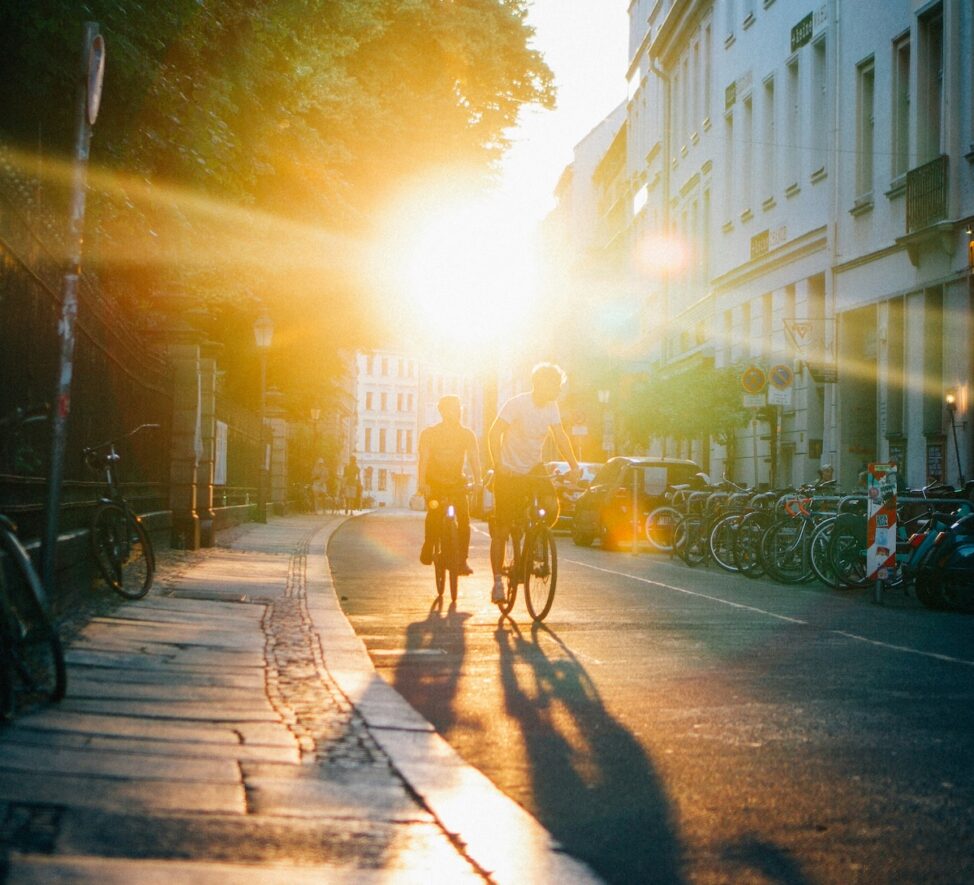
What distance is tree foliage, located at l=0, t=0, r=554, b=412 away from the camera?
35.7 feet

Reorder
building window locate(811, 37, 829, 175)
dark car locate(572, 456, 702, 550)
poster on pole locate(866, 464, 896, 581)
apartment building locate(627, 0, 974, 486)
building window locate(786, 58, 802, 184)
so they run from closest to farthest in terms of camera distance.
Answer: poster on pole locate(866, 464, 896, 581) < apartment building locate(627, 0, 974, 486) < dark car locate(572, 456, 702, 550) < building window locate(811, 37, 829, 175) < building window locate(786, 58, 802, 184)

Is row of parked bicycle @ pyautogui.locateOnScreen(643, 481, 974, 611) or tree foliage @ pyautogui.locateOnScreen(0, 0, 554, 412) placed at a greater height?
tree foliage @ pyautogui.locateOnScreen(0, 0, 554, 412)

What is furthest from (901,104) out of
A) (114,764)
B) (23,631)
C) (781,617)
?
(114,764)

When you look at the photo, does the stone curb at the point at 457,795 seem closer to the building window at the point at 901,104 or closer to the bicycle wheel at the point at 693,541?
the bicycle wheel at the point at 693,541

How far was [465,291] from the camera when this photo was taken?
3344 cm

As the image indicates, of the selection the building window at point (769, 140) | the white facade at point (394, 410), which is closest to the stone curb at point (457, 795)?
the building window at point (769, 140)

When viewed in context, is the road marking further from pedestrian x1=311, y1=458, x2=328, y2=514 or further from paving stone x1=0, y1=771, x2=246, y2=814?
pedestrian x1=311, y1=458, x2=328, y2=514

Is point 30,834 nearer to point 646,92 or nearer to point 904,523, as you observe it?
point 904,523

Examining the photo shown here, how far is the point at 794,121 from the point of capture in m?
33.3

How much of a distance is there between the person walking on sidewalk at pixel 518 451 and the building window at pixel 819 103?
67.3ft

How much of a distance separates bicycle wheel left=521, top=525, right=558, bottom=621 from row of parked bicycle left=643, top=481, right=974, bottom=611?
390cm

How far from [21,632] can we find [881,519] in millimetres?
9723

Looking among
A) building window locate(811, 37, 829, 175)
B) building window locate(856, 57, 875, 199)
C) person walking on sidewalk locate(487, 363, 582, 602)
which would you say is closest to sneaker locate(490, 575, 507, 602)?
person walking on sidewalk locate(487, 363, 582, 602)

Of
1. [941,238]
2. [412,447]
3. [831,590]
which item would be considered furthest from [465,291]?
[412,447]
